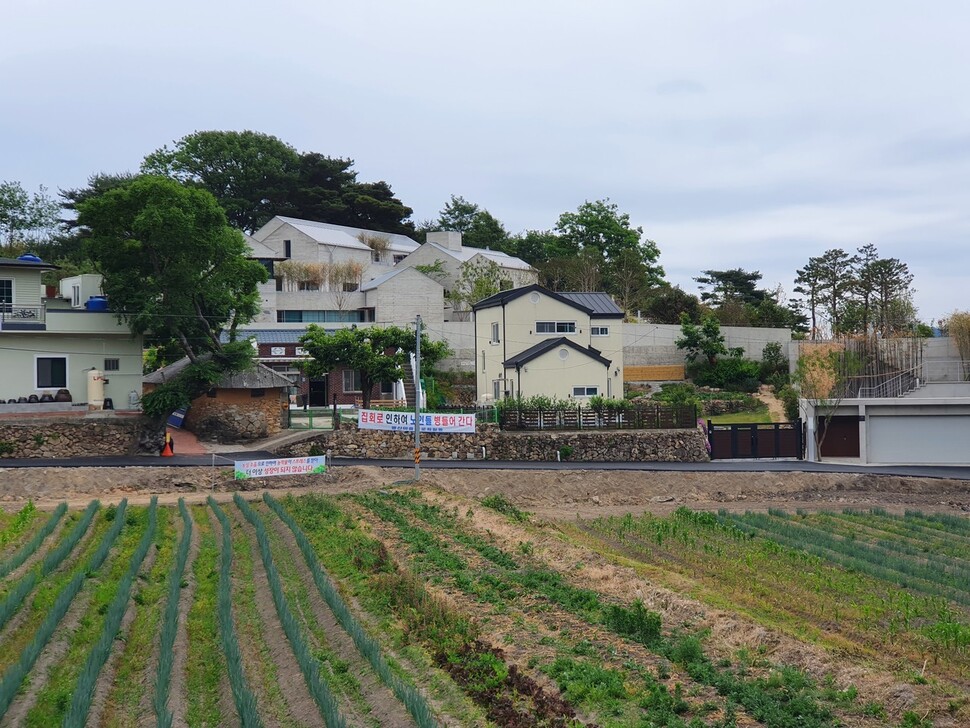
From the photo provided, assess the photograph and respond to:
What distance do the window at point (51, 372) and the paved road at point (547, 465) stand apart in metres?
4.20

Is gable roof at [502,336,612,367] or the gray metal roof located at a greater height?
the gray metal roof

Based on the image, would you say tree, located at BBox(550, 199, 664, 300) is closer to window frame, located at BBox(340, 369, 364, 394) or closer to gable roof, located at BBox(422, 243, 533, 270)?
gable roof, located at BBox(422, 243, 533, 270)

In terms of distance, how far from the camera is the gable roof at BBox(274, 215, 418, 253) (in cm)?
7331

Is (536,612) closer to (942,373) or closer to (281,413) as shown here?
(281,413)

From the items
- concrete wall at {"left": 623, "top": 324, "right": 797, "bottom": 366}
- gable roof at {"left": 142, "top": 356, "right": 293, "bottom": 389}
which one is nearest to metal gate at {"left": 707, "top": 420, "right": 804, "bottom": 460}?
concrete wall at {"left": 623, "top": 324, "right": 797, "bottom": 366}

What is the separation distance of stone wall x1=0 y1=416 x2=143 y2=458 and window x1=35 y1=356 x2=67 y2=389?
8.03 ft

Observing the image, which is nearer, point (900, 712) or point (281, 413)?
point (900, 712)

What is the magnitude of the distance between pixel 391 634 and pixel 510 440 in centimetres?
2633

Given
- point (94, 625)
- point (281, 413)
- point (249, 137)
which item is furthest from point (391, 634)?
point (249, 137)

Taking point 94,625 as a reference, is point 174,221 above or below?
above

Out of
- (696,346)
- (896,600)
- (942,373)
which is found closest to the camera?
(896,600)

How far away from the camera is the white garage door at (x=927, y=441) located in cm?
4450

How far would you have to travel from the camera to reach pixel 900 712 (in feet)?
40.0

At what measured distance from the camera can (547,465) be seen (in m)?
41.2
